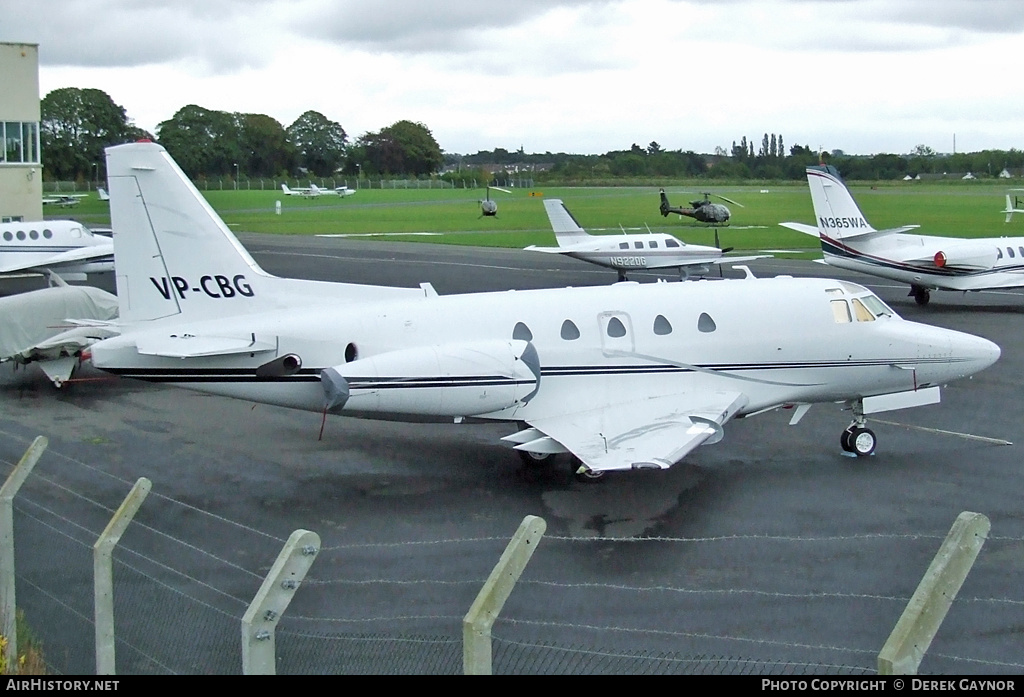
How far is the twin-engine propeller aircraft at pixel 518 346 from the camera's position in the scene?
48.4 ft

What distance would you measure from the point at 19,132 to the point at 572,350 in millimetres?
49136

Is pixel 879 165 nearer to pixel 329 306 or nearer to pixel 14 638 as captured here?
pixel 329 306

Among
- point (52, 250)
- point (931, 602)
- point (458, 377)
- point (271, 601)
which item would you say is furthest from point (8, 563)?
point (52, 250)

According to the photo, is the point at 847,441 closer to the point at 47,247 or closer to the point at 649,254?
the point at 649,254

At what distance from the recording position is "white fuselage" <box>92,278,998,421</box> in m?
14.8

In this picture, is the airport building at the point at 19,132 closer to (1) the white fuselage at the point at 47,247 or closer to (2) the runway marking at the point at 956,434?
(1) the white fuselage at the point at 47,247

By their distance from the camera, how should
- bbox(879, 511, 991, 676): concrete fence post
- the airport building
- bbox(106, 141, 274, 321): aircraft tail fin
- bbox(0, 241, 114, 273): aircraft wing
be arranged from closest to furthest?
1. bbox(879, 511, 991, 676): concrete fence post
2. bbox(106, 141, 274, 321): aircraft tail fin
3. bbox(0, 241, 114, 273): aircraft wing
4. the airport building

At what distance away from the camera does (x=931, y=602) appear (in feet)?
17.9

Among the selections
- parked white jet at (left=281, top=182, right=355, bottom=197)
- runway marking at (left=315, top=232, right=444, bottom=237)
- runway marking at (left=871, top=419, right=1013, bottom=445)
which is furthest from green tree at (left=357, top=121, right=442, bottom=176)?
runway marking at (left=871, top=419, right=1013, bottom=445)

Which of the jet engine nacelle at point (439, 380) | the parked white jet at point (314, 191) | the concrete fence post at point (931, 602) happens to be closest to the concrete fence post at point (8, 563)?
the jet engine nacelle at point (439, 380)

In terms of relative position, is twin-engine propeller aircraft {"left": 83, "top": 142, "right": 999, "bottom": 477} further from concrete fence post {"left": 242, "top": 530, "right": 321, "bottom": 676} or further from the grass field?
the grass field

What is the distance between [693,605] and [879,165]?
80427mm

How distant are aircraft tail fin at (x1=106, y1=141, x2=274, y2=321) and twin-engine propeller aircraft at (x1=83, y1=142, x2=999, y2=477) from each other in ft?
0.06
